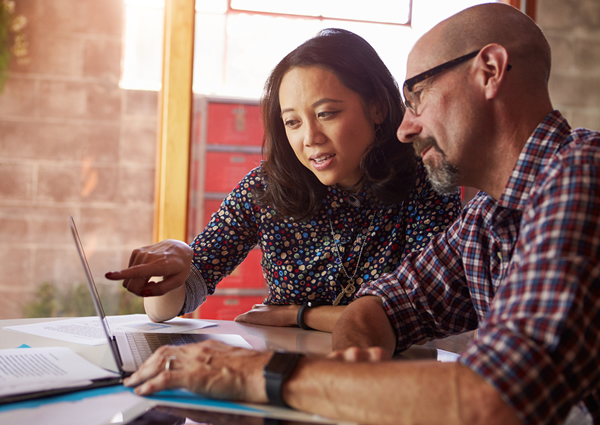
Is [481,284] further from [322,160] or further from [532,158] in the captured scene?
[322,160]

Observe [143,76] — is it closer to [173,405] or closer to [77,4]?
[77,4]

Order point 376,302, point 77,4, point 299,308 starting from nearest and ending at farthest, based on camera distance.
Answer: point 376,302 → point 299,308 → point 77,4

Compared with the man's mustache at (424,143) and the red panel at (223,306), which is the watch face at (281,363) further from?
the red panel at (223,306)

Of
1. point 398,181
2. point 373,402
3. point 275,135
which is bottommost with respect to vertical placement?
point 373,402

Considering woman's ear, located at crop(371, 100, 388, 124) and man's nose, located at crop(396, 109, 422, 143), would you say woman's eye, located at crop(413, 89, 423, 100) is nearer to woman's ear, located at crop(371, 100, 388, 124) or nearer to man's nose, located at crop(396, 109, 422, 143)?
man's nose, located at crop(396, 109, 422, 143)

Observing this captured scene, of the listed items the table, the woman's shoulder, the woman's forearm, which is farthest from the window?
the table

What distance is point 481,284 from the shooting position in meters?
1.03

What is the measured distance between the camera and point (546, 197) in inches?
26.8

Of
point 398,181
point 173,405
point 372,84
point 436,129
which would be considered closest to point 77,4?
point 372,84

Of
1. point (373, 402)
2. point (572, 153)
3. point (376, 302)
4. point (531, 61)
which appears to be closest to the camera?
point (373, 402)

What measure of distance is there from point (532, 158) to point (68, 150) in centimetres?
231

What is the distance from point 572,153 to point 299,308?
829 millimetres

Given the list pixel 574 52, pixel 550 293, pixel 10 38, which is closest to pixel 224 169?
pixel 10 38

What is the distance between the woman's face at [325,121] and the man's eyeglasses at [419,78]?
30cm
